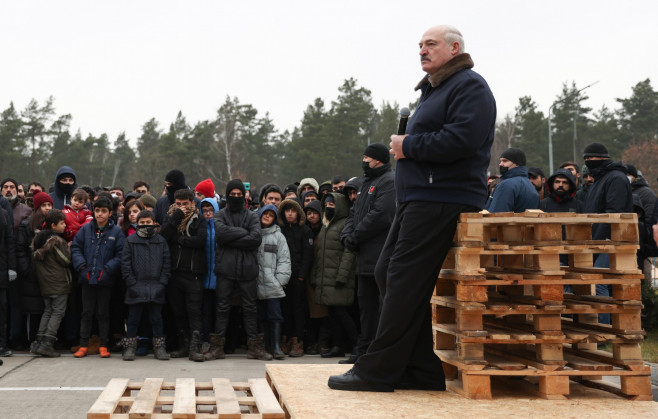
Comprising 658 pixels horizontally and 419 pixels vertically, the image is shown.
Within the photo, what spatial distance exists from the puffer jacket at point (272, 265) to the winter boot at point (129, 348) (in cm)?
169

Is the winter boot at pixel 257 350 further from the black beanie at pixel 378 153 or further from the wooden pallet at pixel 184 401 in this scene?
the wooden pallet at pixel 184 401

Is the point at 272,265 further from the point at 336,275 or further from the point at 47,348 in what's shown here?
the point at 47,348

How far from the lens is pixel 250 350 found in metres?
9.12

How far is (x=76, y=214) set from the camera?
984cm

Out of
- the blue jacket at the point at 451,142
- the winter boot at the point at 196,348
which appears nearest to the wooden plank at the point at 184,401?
the blue jacket at the point at 451,142

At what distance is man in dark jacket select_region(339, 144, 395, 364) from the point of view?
803 cm

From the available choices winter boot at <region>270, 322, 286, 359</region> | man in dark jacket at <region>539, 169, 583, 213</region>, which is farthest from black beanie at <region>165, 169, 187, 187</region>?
man in dark jacket at <region>539, 169, 583, 213</region>

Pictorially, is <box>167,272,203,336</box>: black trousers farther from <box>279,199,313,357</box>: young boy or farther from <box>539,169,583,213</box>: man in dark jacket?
<box>539,169,583,213</box>: man in dark jacket

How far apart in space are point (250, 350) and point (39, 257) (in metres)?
2.96

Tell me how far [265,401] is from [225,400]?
26 centimetres

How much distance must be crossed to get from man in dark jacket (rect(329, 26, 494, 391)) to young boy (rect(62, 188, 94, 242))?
6.24m

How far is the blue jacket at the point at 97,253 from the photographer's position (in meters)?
9.10

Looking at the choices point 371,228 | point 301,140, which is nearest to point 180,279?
point 371,228

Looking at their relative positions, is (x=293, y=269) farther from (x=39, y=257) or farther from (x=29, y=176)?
(x=29, y=176)
